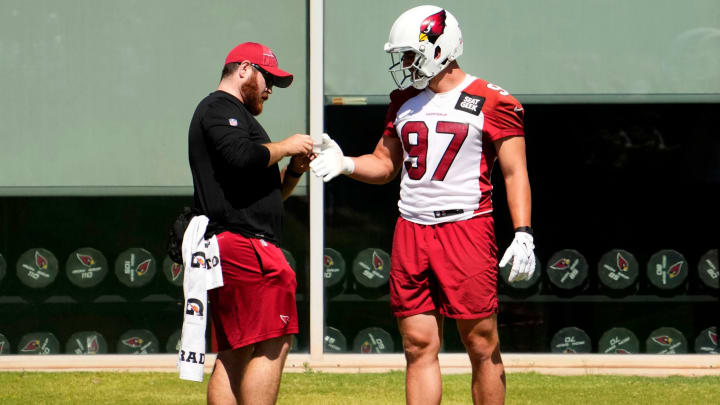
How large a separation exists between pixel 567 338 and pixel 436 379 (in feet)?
9.40

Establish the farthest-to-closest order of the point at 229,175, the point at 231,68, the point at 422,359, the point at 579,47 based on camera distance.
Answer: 1. the point at 579,47
2. the point at 231,68
3. the point at 422,359
4. the point at 229,175

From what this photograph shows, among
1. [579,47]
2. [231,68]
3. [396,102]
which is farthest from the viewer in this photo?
[579,47]

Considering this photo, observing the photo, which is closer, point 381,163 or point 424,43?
point 424,43

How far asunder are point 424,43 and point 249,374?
5.05 feet

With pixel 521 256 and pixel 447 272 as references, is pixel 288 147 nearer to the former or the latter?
pixel 447 272

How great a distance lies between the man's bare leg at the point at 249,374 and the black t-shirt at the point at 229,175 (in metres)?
0.46

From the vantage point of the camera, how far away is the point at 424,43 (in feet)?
16.0

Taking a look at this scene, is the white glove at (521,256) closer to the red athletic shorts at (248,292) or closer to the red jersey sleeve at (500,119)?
the red jersey sleeve at (500,119)

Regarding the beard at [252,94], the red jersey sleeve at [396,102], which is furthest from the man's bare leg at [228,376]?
the red jersey sleeve at [396,102]

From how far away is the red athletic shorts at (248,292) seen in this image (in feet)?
15.6

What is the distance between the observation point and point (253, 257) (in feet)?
15.6

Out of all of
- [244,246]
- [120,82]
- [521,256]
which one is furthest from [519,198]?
[120,82]

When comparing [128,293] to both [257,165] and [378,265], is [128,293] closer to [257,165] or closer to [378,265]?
[378,265]

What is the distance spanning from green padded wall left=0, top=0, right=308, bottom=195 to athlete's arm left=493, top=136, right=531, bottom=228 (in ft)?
8.65
